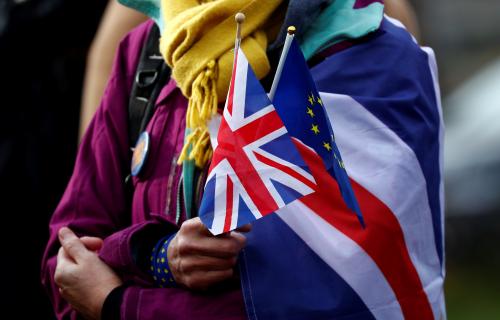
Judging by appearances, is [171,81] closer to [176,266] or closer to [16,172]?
[176,266]

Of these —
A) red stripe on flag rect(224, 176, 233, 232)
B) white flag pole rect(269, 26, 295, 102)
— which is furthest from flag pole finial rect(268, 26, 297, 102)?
red stripe on flag rect(224, 176, 233, 232)

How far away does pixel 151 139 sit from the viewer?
9.60 ft

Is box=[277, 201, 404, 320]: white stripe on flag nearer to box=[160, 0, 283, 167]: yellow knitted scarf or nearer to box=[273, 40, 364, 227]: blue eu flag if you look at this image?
box=[273, 40, 364, 227]: blue eu flag

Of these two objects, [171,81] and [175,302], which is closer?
[175,302]

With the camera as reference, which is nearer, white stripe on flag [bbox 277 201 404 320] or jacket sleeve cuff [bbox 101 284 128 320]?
white stripe on flag [bbox 277 201 404 320]

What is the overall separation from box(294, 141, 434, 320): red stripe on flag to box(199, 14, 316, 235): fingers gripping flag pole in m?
0.19

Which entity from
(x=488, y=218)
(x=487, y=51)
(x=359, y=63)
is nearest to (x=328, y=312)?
(x=359, y=63)

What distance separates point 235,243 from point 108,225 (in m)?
0.57

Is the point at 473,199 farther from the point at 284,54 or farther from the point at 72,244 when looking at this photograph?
the point at 284,54

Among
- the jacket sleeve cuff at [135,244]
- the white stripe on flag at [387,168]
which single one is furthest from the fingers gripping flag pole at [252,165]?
the jacket sleeve cuff at [135,244]

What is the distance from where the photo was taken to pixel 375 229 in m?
2.61

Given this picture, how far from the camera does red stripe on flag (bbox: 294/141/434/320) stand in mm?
2611

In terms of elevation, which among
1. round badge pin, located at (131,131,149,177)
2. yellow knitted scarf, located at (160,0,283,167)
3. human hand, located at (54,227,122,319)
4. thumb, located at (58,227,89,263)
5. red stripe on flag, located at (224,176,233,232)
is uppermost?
yellow knitted scarf, located at (160,0,283,167)

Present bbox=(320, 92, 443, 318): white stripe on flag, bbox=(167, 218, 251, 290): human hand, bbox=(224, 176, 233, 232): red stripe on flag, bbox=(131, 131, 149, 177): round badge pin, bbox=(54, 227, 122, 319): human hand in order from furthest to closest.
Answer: bbox=(131, 131, 149, 177): round badge pin, bbox=(54, 227, 122, 319): human hand, bbox=(320, 92, 443, 318): white stripe on flag, bbox=(167, 218, 251, 290): human hand, bbox=(224, 176, 233, 232): red stripe on flag
